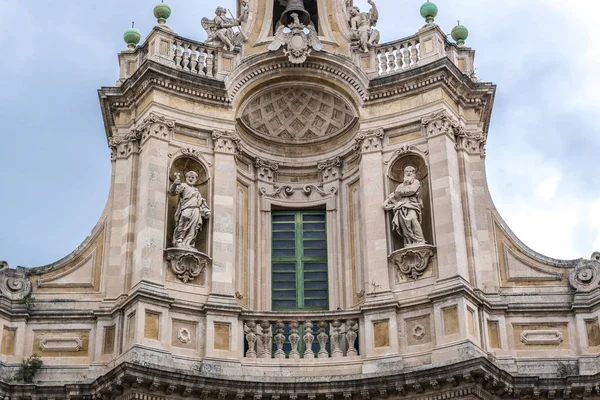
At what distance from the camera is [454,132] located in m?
20.1

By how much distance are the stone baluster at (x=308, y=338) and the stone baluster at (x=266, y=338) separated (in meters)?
0.59

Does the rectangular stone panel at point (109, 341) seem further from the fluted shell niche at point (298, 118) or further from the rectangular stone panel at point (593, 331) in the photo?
the rectangular stone panel at point (593, 331)

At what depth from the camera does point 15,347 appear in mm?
18375

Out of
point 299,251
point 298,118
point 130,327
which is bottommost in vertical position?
point 130,327

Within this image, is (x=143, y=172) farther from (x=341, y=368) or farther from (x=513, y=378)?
(x=513, y=378)

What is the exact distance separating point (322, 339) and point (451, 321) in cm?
214

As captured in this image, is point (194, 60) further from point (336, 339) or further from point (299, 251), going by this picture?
point (336, 339)

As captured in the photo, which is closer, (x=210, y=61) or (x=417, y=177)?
(x=417, y=177)

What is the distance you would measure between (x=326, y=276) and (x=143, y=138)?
403 centimetres

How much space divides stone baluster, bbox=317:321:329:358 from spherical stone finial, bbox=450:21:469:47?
21.5 ft

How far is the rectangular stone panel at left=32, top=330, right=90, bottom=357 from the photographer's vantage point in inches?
729

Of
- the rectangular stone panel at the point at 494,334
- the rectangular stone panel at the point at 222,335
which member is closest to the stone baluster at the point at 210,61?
the rectangular stone panel at the point at 222,335

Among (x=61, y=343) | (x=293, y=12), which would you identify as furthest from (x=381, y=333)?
(x=293, y=12)

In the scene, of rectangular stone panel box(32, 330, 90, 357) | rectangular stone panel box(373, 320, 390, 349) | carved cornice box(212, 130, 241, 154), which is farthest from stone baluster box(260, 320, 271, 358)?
carved cornice box(212, 130, 241, 154)
